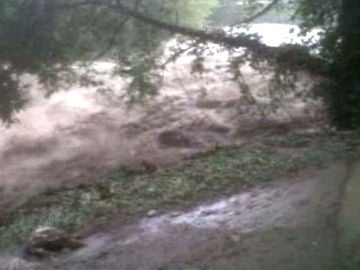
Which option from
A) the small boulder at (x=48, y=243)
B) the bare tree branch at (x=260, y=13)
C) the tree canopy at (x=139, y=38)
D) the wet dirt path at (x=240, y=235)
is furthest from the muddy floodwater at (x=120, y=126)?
the small boulder at (x=48, y=243)

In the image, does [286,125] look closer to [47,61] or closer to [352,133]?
[352,133]

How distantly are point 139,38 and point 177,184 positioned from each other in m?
2.76

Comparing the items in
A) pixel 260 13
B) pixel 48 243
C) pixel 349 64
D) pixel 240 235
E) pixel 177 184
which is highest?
pixel 260 13

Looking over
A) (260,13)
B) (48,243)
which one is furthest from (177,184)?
(260,13)

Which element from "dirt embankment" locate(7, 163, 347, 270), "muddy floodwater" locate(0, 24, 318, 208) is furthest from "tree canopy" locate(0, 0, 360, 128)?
"dirt embankment" locate(7, 163, 347, 270)

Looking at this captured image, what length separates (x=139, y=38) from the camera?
1184 centimetres

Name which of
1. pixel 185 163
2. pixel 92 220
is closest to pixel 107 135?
pixel 185 163

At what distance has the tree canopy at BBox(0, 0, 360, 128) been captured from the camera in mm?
10547

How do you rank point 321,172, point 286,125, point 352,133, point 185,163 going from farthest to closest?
point 286,125
point 185,163
point 352,133
point 321,172

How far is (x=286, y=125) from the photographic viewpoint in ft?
45.7

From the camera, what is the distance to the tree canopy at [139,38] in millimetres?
10547

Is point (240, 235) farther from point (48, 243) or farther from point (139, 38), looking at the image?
point (139, 38)

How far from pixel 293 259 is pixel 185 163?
6775 mm

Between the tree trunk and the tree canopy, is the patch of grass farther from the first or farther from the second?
the tree canopy
